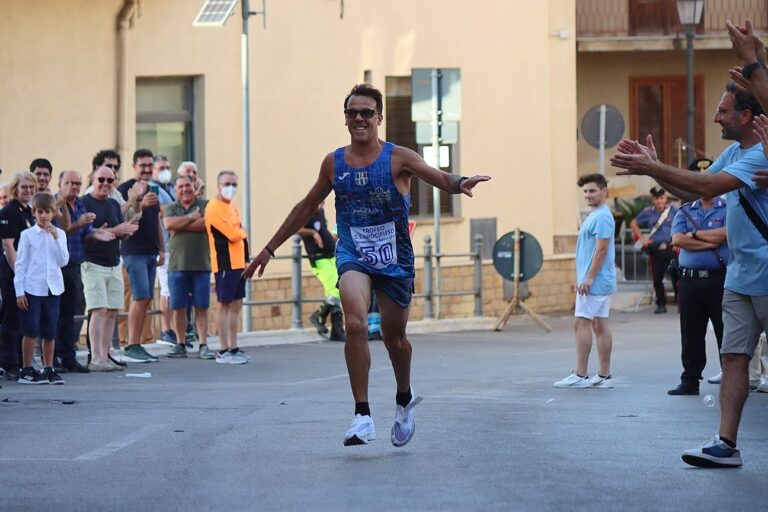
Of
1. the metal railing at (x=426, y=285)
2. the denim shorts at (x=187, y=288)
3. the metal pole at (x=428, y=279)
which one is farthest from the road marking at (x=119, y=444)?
the metal pole at (x=428, y=279)

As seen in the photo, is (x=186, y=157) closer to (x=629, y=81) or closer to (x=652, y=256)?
(x=652, y=256)

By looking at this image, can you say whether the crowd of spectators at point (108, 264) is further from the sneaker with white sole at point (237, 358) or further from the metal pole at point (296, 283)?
the metal pole at point (296, 283)

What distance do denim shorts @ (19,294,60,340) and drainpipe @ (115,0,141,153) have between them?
312 inches

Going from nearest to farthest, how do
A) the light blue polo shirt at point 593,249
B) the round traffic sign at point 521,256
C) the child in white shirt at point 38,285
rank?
the light blue polo shirt at point 593,249 → the child in white shirt at point 38,285 → the round traffic sign at point 521,256

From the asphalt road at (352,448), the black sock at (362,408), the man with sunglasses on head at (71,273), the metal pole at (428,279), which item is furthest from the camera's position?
the metal pole at (428,279)

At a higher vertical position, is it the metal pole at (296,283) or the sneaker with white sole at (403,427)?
the metal pole at (296,283)

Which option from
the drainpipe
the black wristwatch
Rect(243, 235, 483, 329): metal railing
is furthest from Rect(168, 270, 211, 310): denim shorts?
the black wristwatch

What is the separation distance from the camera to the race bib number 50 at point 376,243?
9789 millimetres

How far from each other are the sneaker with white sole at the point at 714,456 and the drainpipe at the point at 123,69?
1486cm

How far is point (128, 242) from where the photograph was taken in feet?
56.3

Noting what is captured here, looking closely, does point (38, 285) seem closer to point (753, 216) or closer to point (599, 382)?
point (599, 382)

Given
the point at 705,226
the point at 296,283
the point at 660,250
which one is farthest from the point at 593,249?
the point at 660,250

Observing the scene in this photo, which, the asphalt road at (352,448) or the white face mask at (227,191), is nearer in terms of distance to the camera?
the asphalt road at (352,448)

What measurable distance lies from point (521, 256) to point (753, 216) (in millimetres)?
14533
